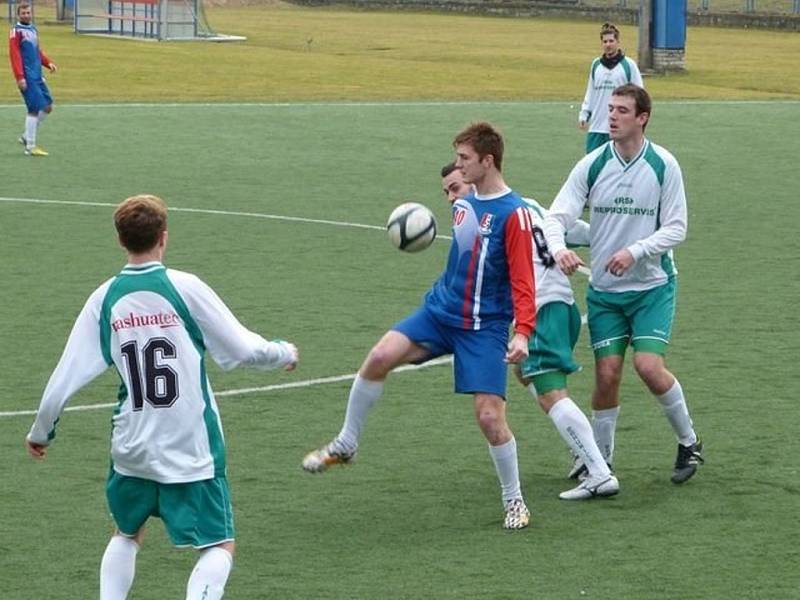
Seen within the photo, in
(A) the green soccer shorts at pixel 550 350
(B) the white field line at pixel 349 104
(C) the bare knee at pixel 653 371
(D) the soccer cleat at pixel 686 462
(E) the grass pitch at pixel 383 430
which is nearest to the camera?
(E) the grass pitch at pixel 383 430

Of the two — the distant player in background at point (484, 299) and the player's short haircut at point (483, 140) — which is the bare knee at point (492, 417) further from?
the player's short haircut at point (483, 140)

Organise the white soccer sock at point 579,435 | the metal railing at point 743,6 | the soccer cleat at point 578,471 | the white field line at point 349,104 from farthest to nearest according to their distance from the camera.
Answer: the metal railing at point 743,6 < the white field line at point 349,104 < the soccer cleat at point 578,471 < the white soccer sock at point 579,435

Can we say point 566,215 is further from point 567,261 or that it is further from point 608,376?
point 608,376

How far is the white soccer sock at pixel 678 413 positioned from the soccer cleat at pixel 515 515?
4.06ft

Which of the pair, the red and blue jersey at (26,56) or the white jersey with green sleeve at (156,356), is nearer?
the white jersey with green sleeve at (156,356)

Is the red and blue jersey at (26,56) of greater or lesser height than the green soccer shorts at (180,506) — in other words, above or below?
above

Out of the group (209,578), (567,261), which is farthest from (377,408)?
(209,578)

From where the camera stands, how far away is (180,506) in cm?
733

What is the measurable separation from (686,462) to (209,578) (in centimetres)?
396

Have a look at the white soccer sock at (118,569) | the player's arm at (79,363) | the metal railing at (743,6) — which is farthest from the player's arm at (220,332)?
the metal railing at (743,6)

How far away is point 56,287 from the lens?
16.3 metres

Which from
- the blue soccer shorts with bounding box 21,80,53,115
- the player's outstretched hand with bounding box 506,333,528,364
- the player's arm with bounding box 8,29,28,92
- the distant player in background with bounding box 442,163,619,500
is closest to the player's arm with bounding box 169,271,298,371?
the player's outstretched hand with bounding box 506,333,528,364

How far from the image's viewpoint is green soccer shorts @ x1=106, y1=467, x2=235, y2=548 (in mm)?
7309

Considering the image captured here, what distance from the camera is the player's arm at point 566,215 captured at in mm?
9602
